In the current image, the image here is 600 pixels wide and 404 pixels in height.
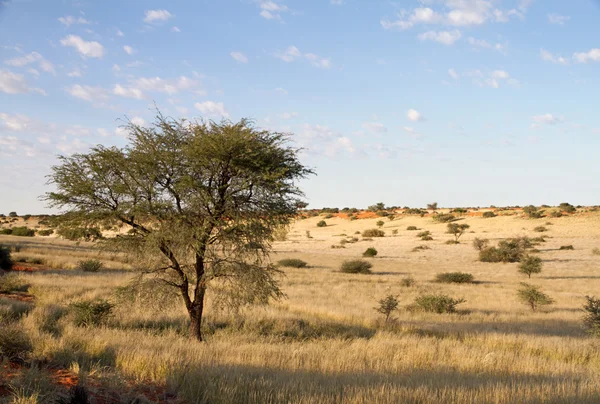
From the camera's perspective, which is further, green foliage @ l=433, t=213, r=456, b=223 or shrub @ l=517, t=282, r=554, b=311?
green foliage @ l=433, t=213, r=456, b=223

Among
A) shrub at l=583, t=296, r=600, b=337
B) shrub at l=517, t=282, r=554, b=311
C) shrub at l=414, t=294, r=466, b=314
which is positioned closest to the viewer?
shrub at l=583, t=296, r=600, b=337

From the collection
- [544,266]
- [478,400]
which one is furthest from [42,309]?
[544,266]

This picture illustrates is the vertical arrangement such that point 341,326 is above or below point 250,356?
below

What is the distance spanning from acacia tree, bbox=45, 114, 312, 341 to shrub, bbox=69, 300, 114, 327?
2930mm

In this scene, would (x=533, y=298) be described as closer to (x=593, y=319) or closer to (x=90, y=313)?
(x=593, y=319)

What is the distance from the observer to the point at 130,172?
1266cm

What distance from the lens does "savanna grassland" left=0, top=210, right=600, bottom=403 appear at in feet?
21.2

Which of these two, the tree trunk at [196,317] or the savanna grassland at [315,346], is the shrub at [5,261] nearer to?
the savanna grassland at [315,346]

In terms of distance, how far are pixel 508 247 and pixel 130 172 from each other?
158 ft

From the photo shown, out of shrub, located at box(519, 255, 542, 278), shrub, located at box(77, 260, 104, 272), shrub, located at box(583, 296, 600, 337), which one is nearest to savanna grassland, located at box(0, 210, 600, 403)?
shrub, located at box(583, 296, 600, 337)

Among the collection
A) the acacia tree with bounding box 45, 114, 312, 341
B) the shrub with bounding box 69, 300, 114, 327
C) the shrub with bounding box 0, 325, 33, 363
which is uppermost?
the acacia tree with bounding box 45, 114, 312, 341

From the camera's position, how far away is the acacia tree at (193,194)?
40.7 feet

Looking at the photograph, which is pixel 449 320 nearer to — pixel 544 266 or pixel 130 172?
pixel 130 172

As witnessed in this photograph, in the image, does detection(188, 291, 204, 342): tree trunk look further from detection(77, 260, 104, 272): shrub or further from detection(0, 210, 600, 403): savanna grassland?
detection(77, 260, 104, 272): shrub
